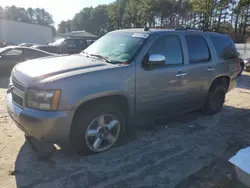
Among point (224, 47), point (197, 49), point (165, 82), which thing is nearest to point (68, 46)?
point (224, 47)

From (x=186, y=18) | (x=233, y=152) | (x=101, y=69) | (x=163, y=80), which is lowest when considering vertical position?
(x=233, y=152)

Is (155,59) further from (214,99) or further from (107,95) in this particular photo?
(214,99)

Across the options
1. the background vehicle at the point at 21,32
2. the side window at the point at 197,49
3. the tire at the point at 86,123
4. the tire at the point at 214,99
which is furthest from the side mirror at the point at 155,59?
the background vehicle at the point at 21,32

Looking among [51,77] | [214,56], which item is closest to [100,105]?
[51,77]

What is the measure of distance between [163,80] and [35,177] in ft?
8.31

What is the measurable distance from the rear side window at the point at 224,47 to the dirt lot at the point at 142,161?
5.61 feet

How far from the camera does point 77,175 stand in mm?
3299

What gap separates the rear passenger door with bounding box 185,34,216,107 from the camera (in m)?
4.89

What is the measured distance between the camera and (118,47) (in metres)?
4.32

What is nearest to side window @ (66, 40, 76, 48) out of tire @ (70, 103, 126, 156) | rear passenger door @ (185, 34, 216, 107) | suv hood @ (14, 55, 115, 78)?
rear passenger door @ (185, 34, 216, 107)

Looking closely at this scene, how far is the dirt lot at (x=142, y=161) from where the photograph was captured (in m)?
3.20

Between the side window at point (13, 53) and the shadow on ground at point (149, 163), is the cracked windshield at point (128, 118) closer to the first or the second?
the shadow on ground at point (149, 163)

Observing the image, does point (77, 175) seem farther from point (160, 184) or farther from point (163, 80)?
point (163, 80)

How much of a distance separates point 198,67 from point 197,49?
39cm
